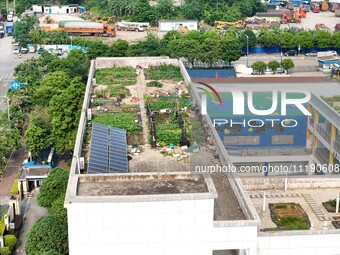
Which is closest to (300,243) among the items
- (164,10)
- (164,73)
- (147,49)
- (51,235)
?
(51,235)

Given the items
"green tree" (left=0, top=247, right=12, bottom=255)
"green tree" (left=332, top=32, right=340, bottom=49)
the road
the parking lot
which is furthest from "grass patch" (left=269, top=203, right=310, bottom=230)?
the parking lot

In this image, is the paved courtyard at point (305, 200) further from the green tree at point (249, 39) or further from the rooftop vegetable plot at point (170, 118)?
the green tree at point (249, 39)

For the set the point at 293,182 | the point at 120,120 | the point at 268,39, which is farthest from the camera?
the point at 268,39

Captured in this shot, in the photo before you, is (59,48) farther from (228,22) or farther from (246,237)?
(246,237)

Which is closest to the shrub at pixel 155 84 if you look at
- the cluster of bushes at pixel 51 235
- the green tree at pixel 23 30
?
the cluster of bushes at pixel 51 235

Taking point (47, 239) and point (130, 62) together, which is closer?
point (47, 239)

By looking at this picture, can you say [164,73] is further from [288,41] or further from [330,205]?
[288,41]
